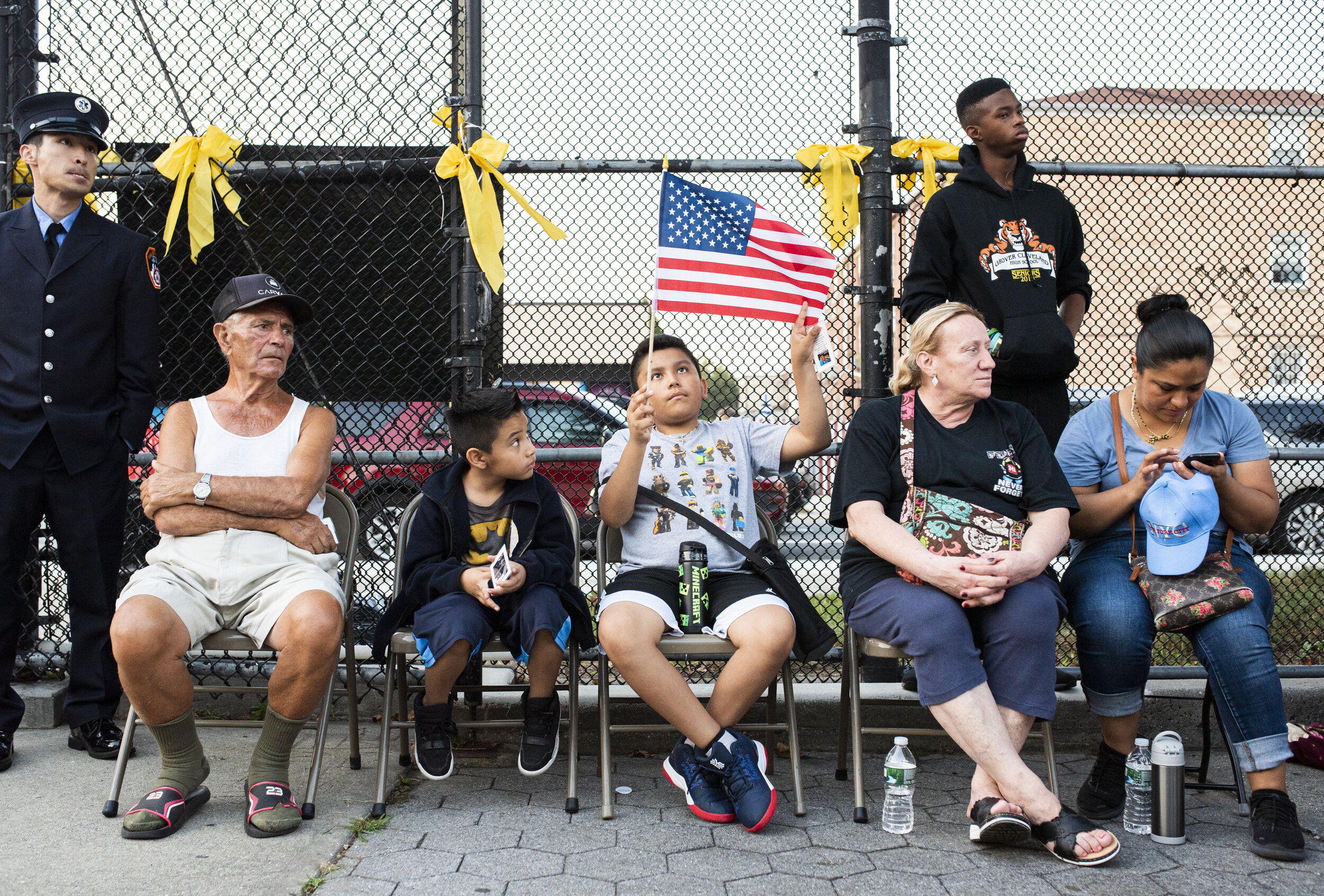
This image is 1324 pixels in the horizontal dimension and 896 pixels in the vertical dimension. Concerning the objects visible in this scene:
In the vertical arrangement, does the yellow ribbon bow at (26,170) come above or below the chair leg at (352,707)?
above

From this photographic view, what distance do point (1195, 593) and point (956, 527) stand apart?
791 mm

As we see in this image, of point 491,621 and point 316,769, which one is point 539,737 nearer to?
point 491,621

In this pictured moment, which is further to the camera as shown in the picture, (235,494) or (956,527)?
(235,494)

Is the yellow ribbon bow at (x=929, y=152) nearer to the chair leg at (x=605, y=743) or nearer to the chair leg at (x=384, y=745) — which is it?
the chair leg at (x=605, y=743)

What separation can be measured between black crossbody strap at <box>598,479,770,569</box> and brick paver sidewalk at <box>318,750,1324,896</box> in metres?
0.88

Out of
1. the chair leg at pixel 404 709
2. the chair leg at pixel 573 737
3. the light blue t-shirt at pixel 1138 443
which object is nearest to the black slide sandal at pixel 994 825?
the light blue t-shirt at pixel 1138 443

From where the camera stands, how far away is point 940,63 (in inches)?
168

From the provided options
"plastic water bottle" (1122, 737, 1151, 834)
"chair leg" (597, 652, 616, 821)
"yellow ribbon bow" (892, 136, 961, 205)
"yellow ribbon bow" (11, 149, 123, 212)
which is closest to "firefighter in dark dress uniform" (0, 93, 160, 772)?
"yellow ribbon bow" (11, 149, 123, 212)

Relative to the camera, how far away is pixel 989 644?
3.19m

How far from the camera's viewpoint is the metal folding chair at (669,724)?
3363 mm

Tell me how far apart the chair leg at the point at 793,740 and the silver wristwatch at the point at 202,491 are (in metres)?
2.11

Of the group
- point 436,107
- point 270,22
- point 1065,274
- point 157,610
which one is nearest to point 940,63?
point 1065,274

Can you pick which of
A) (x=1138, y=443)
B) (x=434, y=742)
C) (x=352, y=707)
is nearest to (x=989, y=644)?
(x=1138, y=443)

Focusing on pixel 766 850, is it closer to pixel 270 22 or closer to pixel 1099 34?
pixel 1099 34
